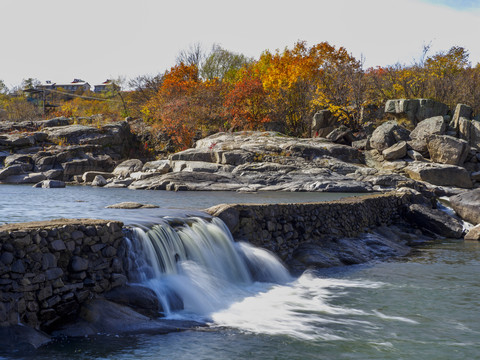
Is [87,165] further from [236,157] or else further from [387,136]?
[387,136]

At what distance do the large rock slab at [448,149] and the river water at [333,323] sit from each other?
17.0 m

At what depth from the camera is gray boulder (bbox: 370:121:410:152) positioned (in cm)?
2847

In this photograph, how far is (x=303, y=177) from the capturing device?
24.6 m

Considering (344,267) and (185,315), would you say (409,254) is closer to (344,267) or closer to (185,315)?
(344,267)

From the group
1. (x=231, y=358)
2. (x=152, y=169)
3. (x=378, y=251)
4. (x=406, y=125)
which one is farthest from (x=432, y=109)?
(x=231, y=358)

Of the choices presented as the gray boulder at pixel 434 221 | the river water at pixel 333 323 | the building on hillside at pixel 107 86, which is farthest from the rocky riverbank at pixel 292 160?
the building on hillside at pixel 107 86

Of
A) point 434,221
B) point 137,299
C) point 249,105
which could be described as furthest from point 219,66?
point 137,299

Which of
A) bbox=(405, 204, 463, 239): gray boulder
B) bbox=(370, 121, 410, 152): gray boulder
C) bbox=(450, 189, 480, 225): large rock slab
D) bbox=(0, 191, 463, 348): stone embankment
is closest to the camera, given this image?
bbox=(0, 191, 463, 348): stone embankment

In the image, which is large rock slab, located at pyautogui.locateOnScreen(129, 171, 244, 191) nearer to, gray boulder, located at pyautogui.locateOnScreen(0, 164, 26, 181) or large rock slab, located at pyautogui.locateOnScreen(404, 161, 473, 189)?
gray boulder, located at pyautogui.locateOnScreen(0, 164, 26, 181)

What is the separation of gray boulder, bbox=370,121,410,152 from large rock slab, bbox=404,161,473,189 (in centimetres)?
394

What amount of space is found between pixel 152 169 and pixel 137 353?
23077mm

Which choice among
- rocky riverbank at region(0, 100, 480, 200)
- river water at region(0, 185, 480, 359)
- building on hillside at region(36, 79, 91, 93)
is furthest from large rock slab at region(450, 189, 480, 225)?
building on hillside at region(36, 79, 91, 93)

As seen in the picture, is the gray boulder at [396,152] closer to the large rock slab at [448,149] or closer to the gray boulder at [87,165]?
the large rock slab at [448,149]

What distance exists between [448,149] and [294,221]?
18.3 meters
